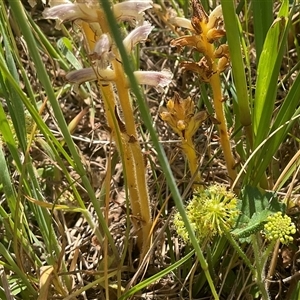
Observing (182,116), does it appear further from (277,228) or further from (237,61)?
(277,228)

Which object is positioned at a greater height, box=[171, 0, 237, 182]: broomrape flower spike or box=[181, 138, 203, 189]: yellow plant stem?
box=[171, 0, 237, 182]: broomrape flower spike

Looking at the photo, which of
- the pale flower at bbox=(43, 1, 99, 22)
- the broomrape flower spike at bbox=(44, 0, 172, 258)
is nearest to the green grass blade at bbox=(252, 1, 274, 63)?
the broomrape flower spike at bbox=(44, 0, 172, 258)

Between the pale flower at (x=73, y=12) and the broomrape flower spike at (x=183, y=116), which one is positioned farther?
the broomrape flower spike at (x=183, y=116)

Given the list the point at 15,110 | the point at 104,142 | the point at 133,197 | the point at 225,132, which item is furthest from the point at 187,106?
the point at 104,142

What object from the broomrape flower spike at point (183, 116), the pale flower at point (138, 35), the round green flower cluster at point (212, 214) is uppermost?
the pale flower at point (138, 35)

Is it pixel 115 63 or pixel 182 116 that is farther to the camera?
pixel 182 116

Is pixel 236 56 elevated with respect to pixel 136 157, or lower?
elevated

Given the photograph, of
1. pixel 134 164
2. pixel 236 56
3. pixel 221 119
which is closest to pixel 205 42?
pixel 236 56

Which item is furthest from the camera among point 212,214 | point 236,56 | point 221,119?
point 221,119

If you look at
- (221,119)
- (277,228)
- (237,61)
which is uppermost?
(237,61)

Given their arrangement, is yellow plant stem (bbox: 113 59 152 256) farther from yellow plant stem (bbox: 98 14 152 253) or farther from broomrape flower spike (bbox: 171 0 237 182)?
broomrape flower spike (bbox: 171 0 237 182)

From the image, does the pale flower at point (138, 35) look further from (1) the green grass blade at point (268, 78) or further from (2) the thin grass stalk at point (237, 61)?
(1) the green grass blade at point (268, 78)

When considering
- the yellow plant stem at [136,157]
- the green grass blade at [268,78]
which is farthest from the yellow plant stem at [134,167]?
the green grass blade at [268,78]
